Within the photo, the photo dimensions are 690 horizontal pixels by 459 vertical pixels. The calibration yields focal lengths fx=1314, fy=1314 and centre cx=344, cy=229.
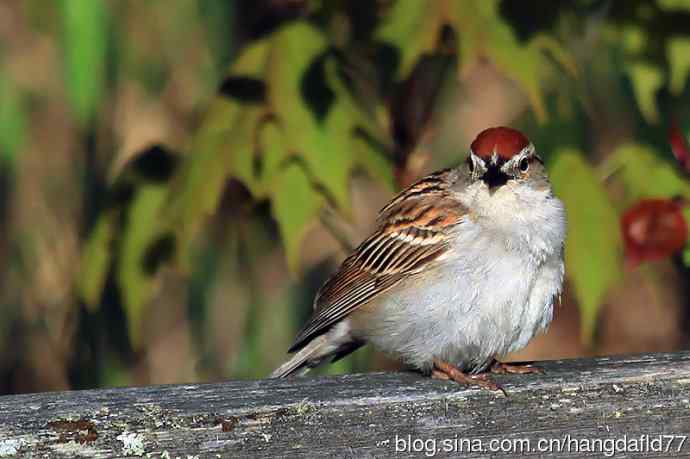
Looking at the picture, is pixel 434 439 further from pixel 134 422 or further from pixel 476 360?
pixel 476 360

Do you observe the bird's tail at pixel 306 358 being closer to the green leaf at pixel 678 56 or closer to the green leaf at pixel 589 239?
the green leaf at pixel 589 239

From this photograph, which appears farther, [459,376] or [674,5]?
[674,5]

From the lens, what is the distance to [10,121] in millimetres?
4004

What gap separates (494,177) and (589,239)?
263 mm

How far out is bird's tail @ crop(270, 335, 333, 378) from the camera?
11.0 feet

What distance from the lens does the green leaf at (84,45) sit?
3.51 m

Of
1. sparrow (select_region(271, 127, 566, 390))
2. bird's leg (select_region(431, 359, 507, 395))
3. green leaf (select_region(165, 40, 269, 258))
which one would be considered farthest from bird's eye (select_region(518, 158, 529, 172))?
green leaf (select_region(165, 40, 269, 258))

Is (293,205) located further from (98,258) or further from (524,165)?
(98,258)

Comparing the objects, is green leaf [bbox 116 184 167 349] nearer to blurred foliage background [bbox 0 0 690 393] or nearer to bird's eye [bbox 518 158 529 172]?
blurred foliage background [bbox 0 0 690 393]

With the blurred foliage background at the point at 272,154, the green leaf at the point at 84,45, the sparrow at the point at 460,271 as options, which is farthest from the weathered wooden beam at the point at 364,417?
the green leaf at the point at 84,45

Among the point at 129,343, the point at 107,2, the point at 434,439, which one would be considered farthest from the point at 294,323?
the point at 434,439

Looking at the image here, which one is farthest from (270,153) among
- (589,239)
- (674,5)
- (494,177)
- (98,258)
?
(674,5)

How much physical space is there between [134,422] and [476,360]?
3.82 feet

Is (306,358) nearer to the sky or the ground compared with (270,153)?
nearer to the ground
